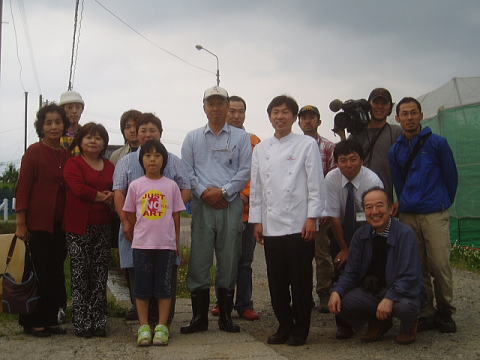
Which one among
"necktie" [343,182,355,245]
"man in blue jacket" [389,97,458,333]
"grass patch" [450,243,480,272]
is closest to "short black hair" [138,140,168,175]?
"necktie" [343,182,355,245]

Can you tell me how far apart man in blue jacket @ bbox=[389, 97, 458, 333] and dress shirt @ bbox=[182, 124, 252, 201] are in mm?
→ 1368

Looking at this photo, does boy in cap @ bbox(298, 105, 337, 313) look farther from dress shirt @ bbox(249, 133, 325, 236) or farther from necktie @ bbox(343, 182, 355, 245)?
dress shirt @ bbox(249, 133, 325, 236)

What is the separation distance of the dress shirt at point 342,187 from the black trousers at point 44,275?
239 centimetres

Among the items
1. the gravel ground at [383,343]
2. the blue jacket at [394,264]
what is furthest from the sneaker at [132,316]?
the blue jacket at [394,264]

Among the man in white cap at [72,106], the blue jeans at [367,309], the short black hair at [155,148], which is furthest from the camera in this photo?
the man in white cap at [72,106]

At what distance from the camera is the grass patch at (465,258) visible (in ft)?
28.0

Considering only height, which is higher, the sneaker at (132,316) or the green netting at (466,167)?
the green netting at (466,167)

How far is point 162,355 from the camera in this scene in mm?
4016

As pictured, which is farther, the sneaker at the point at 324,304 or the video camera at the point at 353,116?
the sneaker at the point at 324,304

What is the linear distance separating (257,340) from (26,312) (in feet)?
6.26

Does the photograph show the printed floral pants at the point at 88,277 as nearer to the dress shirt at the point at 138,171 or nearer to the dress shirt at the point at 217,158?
the dress shirt at the point at 138,171

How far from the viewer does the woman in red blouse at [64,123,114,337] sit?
15.1ft

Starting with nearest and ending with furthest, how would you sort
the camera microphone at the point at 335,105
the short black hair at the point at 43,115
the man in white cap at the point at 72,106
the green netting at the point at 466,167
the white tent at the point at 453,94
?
the short black hair at the point at 43,115 < the camera microphone at the point at 335,105 < the man in white cap at the point at 72,106 < the green netting at the point at 466,167 < the white tent at the point at 453,94

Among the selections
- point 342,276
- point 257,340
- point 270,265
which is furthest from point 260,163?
point 257,340
